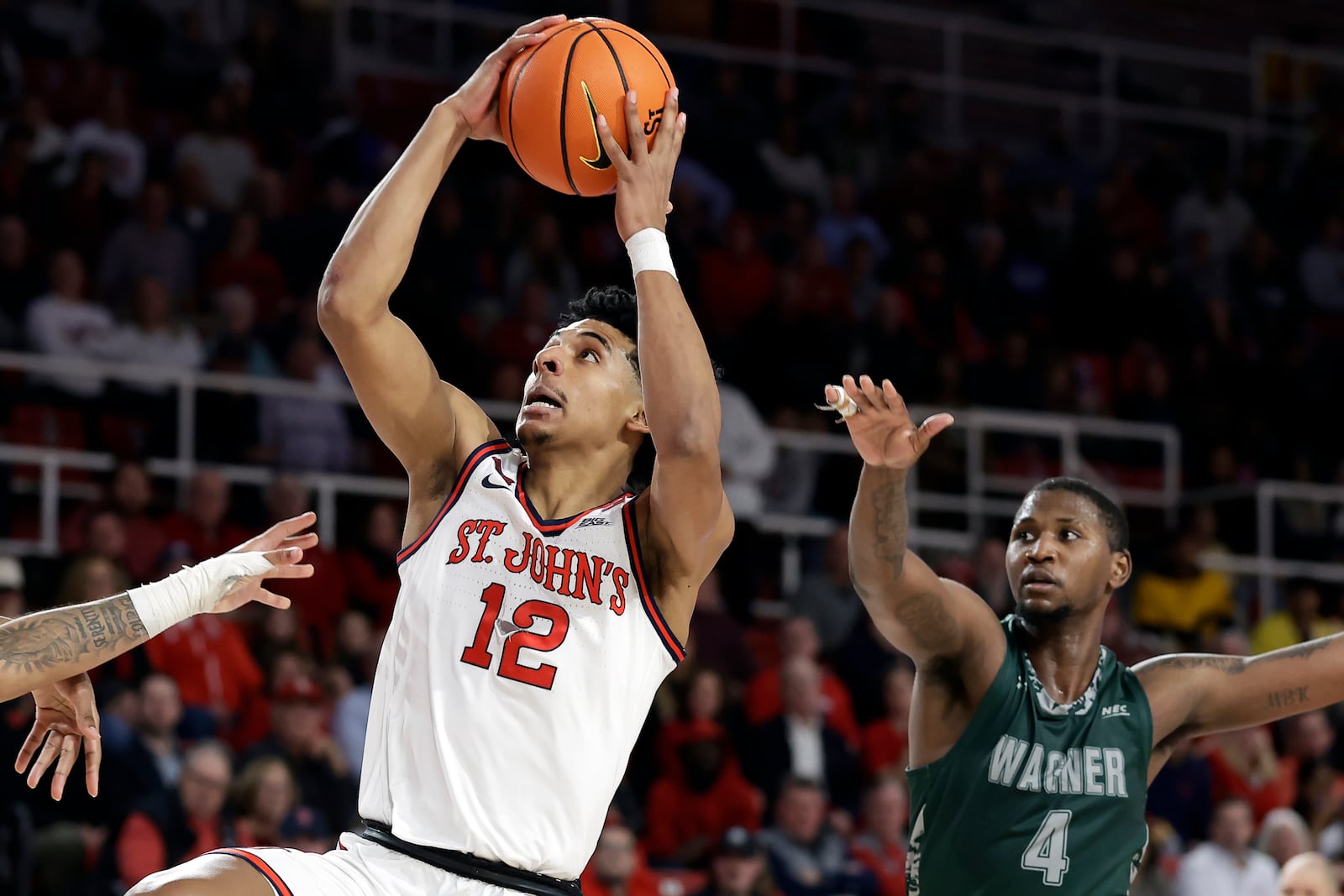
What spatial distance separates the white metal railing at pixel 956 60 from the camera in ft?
47.4

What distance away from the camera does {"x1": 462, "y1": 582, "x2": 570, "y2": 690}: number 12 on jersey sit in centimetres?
404

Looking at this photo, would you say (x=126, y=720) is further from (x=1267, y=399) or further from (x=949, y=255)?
(x=1267, y=399)

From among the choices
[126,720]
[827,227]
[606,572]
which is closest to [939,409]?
[827,227]

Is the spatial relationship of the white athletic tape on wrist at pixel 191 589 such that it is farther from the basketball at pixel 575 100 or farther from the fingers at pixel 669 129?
the fingers at pixel 669 129

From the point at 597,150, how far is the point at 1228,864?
7266 millimetres

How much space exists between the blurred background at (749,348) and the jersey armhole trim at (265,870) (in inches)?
170

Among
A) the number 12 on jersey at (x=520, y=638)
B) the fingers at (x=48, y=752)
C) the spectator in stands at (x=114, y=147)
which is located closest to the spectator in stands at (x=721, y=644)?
the spectator in stands at (x=114, y=147)

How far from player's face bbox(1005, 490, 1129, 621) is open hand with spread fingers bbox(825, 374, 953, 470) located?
29.1 inches

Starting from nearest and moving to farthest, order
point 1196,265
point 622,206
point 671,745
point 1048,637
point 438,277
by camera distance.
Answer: point 622,206 → point 1048,637 → point 671,745 → point 438,277 → point 1196,265

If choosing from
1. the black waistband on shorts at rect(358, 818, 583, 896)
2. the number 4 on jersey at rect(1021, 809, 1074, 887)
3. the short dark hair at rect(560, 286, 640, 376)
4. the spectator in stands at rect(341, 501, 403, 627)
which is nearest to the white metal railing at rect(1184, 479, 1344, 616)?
the spectator in stands at rect(341, 501, 403, 627)

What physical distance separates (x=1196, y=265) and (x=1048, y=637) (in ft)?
35.9

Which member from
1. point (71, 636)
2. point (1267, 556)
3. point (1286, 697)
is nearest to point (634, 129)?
point (71, 636)

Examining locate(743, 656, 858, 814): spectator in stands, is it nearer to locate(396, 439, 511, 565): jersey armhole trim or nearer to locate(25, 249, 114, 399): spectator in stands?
locate(25, 249, 114, 399): spectator in stands

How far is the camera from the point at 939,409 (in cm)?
1241
